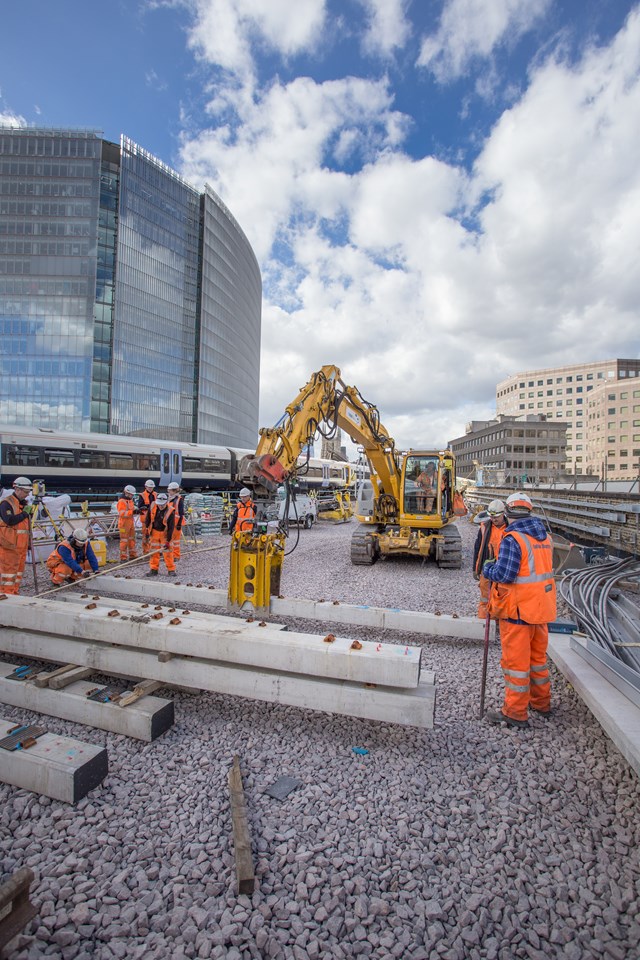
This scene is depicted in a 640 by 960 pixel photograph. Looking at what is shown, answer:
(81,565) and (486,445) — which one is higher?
(486,445)

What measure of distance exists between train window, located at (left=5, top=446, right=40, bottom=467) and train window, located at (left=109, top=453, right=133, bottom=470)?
3033mm

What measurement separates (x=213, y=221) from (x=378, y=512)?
6600 centimetres

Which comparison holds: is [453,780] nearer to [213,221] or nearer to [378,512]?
[378,512]

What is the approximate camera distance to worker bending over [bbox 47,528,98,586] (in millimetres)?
7074

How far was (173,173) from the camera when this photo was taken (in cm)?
5784

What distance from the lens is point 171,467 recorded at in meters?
21.7

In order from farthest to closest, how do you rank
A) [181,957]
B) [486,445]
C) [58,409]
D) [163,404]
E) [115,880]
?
[486,445] < [163,404] < [58,409] < [115,880] < [181,957]

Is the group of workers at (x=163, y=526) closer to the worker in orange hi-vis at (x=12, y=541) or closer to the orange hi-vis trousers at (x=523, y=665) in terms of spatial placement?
the worker in orange hi-vis at (x=12, y=541)

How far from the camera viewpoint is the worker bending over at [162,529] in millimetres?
9227

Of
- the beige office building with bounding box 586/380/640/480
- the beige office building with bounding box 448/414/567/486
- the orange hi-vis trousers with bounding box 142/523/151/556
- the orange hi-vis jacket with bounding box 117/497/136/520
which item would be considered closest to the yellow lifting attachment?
the orange hi-vis trousers with bounding box 142/523/151/556

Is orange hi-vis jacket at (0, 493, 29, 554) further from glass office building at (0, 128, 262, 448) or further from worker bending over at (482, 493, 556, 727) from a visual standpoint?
glass office building at (0, 128, 262, 448)

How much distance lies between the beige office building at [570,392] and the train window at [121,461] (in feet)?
283

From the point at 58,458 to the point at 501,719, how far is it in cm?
1941

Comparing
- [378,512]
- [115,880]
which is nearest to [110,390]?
[378,512]
